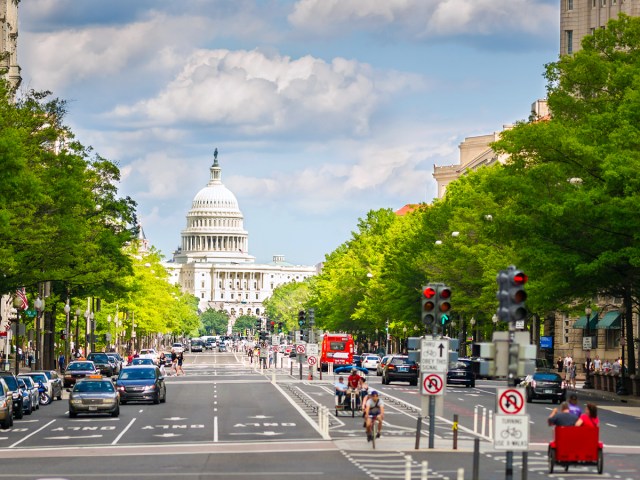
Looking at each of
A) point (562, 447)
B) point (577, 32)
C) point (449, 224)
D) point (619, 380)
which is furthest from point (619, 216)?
point (577, 32)

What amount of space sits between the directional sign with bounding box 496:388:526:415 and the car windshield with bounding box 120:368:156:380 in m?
40.4

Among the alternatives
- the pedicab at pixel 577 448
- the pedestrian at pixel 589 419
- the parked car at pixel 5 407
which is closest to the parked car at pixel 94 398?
the parked car at pixel 5 407

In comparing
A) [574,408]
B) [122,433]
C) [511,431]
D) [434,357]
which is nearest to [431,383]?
[434,357]

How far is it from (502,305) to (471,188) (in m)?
82.6

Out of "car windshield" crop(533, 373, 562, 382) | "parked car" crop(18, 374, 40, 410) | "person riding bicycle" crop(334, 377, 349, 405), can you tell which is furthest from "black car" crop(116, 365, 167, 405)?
"car windshield" crop(533, 373, 562, 382)

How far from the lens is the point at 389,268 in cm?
13062

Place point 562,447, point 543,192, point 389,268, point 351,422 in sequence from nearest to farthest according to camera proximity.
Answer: point 562,447 < point 351,422 < point 543,192 < point 389,268

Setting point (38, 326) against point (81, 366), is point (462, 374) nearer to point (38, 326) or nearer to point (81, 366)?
point (81, 366)

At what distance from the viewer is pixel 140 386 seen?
2525 inches

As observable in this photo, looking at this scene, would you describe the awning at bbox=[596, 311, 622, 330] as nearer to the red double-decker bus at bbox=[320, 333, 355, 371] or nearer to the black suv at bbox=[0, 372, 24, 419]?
the red double-decker bus at bbox=[320, 333, 355, 371]

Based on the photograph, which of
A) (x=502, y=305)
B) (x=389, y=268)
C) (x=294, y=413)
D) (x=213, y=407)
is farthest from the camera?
(x=389, y=268)

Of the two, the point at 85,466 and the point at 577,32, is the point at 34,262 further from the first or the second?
the point at 577,32

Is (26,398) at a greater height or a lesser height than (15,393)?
lesser

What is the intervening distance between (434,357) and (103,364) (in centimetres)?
5849
